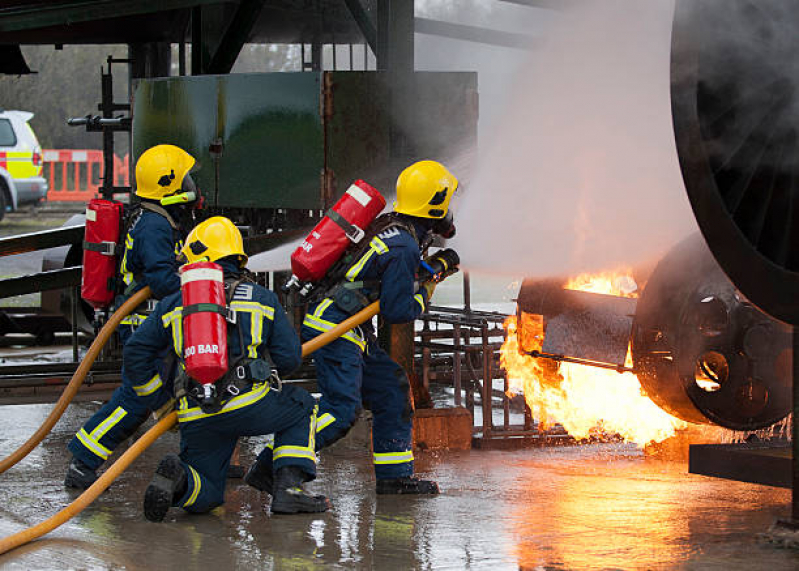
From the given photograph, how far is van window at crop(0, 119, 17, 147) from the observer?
2850 centimetres

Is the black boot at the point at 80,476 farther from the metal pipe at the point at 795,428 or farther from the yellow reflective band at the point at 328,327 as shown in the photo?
the metal pipe at the point at 795,428

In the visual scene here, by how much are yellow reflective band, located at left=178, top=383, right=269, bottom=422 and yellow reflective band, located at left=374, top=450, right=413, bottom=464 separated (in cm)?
96

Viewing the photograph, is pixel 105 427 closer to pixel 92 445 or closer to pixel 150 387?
pixel 92 445

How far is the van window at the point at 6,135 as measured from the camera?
93.5 ft

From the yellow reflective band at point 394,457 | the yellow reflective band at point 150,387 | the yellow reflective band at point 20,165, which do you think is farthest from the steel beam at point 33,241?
the yellow reflective band at point 20,165

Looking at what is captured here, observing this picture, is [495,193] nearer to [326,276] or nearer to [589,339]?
[589,339]

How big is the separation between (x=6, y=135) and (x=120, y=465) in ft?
80.9

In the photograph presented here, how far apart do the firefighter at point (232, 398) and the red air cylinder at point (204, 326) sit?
12 centimetres

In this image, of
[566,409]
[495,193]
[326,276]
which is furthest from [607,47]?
[326,276]

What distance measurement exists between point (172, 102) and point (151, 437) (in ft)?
13.3

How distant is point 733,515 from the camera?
20.1 ft

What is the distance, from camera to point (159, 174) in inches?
288

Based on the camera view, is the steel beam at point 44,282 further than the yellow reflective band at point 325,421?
Yes

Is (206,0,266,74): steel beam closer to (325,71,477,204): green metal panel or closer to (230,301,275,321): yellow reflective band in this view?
(325,71,477,204): green metal panel
